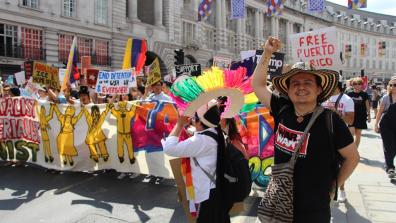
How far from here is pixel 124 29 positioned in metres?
34.4

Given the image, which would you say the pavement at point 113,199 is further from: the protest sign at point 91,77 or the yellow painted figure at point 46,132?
the protest sign at point 91,77

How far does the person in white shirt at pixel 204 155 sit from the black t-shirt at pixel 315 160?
0.83 meters

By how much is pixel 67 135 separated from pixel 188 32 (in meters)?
37.7

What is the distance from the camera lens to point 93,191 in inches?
245

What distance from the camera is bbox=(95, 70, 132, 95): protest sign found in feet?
28.7

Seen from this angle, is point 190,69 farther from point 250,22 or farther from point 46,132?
point 250,22

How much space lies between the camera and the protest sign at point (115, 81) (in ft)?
28.7

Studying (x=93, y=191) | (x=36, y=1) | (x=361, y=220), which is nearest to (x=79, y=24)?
(x=36, y=1)

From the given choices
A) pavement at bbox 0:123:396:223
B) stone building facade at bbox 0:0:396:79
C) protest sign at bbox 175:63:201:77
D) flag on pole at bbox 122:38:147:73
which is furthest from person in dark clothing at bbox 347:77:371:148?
flag on pole at bbox 122:38:147:73

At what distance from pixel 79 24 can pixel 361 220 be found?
28.4 meters

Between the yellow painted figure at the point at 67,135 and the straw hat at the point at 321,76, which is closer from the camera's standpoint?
the straw hat at the point at 321,76

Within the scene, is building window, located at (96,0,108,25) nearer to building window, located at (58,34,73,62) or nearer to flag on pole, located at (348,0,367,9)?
building window, located at (58,34,73,62)

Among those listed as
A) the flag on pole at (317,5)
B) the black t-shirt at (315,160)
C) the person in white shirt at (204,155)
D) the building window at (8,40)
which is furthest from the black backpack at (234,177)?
the building window at (8,40)

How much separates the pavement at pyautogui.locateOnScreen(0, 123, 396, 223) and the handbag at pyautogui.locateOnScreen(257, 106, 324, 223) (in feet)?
8.02
